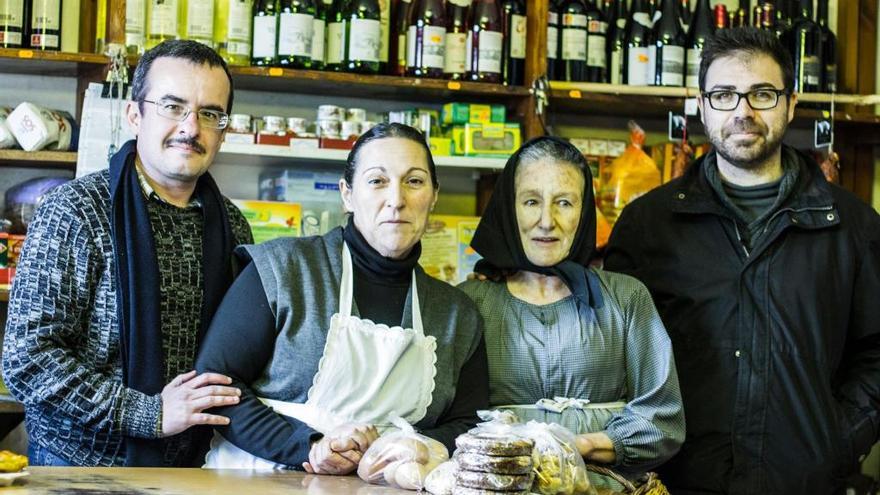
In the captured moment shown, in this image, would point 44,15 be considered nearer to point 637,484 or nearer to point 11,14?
point 11,14

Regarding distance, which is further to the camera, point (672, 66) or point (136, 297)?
point (672, 66)

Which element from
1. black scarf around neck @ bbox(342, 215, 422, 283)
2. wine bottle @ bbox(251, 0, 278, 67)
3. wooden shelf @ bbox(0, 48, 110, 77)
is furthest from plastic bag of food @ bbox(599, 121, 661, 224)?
black scarf around neck @ bbox(342, 215, 422, 283)

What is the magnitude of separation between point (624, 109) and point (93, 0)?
1.97m

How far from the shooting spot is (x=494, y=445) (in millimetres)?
1990

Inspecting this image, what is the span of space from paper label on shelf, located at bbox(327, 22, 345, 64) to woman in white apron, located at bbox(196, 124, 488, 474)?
1.69 metres

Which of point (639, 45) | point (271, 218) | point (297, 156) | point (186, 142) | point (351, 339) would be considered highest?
point (639, 45)

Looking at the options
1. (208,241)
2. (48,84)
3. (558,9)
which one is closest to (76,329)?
(208,241)

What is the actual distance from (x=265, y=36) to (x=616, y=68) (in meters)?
1.34

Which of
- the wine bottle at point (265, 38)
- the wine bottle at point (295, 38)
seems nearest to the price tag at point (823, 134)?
the wine bottle at point (295, 38)

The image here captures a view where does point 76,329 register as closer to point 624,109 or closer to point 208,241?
point 208,241

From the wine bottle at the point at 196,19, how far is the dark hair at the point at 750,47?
1719 mm

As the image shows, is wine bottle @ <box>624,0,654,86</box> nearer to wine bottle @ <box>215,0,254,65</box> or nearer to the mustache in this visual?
wine bottle @ <box>215,0,254,65</box>

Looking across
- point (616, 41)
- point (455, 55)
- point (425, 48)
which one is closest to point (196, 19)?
point (425, 48)

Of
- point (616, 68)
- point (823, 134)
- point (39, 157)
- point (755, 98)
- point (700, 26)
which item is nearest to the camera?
point (755, 98)
